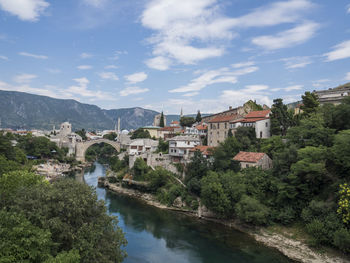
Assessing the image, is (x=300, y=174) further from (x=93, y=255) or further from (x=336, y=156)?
(x=93, y=255)

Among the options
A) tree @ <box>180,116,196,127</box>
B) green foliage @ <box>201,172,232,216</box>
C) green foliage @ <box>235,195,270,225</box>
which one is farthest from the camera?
tree @ <box>180,116,196,127</box>

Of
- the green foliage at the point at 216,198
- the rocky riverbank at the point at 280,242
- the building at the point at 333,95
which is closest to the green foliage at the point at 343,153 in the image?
the rocky riverbank at the point at 280,242

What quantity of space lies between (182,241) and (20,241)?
12.7 meters

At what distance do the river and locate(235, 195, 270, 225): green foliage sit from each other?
4.62 ft

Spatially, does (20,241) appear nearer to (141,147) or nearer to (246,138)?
(246,138)

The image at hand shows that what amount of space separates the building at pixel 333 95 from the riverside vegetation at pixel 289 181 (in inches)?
142

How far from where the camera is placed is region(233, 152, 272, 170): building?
24406mm

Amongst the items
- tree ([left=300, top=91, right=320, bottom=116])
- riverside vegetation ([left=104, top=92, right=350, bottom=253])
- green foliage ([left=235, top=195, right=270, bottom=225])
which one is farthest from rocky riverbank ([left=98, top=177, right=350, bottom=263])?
tree ([left=300, top=91, right=320, bottom=116])

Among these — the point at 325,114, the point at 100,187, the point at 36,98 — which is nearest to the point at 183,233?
the point at 325,114

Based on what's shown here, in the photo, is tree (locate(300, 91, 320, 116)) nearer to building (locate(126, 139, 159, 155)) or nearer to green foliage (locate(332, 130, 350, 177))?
green foliage (locate(332, 130, 350, 177))

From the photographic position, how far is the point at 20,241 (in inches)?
337

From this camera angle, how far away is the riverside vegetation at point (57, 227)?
857cm

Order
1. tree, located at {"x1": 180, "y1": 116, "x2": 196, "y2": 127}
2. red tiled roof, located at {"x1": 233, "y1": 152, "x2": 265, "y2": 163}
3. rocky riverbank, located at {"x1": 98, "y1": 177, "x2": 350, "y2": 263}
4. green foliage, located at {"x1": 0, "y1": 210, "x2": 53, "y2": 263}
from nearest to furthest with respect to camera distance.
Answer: green foliage, located at {"x1": 0, "y1": 210, "x2": 53, "y2": 263} → rocky riverbank, located at {"x1": 98, "y1": 177, "x2": 350, "y2": 263} → red tiled roof, located at {"x1": 233, "y1": 152, "x2": 265, "y2": 163} → tree, located at {"x1": 180, "y1": 116, "x2": 196, "y2": 127}

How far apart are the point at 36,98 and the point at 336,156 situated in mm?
217799
